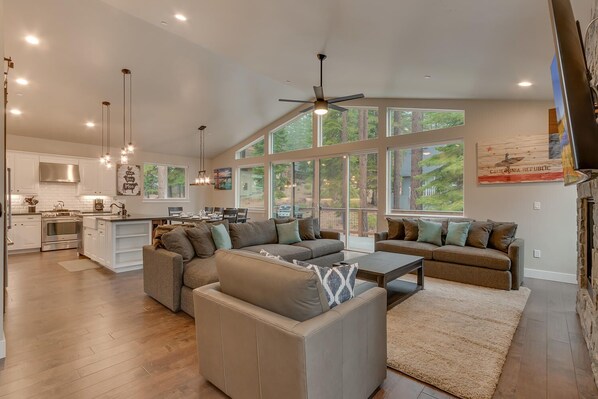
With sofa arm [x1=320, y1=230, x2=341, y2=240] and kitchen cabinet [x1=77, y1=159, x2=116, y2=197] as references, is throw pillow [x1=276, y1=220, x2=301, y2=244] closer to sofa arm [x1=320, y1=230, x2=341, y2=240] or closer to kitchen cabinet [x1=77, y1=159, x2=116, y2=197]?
sofa arm [x1=320, y1=230, x2=341, y2=240]

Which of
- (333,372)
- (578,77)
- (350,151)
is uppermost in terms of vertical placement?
(350,151)

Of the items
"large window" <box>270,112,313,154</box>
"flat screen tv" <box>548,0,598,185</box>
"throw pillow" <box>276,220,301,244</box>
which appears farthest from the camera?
"large window" <box>270,112,313,154</box>

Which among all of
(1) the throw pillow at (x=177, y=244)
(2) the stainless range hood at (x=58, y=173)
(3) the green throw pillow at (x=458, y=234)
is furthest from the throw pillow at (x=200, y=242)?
(2) the stainless range hood at (x=58, y=173)

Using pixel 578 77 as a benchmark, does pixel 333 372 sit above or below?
below

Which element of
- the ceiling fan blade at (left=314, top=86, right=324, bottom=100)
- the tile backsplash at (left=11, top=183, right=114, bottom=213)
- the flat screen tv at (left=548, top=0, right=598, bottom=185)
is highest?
the ceiling fan blade at (left=314, top=86, right=324, bottom=100)

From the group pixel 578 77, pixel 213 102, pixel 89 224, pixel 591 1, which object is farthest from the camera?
pixel 213 102

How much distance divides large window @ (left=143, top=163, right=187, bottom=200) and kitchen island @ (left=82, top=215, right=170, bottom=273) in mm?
3209

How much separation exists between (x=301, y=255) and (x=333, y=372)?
110 inches

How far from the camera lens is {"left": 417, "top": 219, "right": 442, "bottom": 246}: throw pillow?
16.1 ft

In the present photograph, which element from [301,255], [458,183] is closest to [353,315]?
[301,255]

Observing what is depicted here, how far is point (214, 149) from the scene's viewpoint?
9648 millimetres

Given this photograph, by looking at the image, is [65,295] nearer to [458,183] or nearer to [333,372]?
[333,372]

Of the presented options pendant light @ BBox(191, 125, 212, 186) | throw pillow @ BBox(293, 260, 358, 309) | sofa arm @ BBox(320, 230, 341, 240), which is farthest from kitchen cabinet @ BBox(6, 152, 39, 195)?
throw pillow @ BBox(293, 260, 358, 309)

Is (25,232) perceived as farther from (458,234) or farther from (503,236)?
(503,236)
